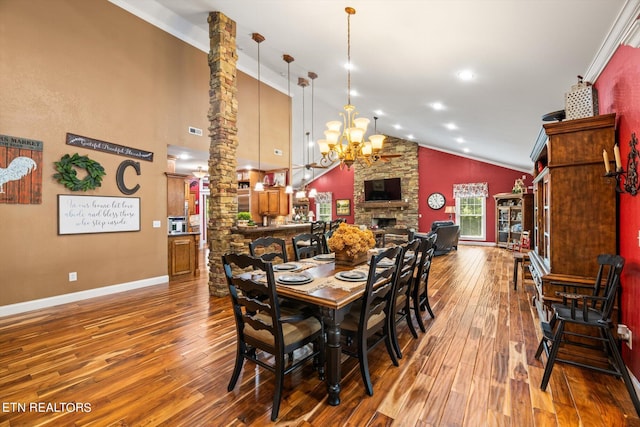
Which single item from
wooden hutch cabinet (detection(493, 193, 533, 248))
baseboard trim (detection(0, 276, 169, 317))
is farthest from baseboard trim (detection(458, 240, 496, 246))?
baseboard trim (detection(0, 276, 169, 317))

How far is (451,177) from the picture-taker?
35.5ft

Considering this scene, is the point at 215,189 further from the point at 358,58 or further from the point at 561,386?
the point at 561,386

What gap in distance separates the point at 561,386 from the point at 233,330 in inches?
111

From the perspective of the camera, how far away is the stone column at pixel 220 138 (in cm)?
449

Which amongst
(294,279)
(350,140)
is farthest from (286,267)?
(350,140)

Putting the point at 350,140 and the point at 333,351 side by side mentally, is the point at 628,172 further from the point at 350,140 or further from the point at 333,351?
the point at 350,140

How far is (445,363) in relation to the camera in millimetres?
2434

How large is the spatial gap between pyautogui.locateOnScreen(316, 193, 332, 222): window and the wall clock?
4.47 metres

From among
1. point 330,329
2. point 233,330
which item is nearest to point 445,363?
point 330,329

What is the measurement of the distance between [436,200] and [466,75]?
24.8 feet

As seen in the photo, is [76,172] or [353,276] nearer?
[353,276]

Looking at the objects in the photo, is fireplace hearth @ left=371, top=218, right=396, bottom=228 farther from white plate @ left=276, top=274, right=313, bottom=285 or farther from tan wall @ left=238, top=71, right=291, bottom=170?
white plate @ left=276, top=274, right=313, bottom=285

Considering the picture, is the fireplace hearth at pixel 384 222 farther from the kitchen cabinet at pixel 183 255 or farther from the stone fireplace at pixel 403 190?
the kitchen cabinet at pixel 183 255

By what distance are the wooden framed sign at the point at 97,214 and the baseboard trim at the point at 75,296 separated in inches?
33.9
